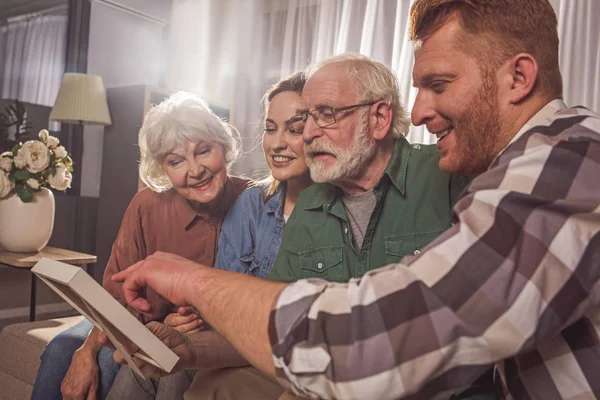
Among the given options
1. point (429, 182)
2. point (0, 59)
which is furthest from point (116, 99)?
point (429, 182)

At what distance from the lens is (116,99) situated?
354 centimetres

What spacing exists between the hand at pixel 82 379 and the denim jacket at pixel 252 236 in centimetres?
46

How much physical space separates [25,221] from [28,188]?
0.49 ft

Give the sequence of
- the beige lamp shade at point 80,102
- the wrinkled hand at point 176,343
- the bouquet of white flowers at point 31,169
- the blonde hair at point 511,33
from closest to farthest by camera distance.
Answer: the blonde hair at point 511,33 < the wrinkled hand at point 176,343 < the bouquet of white flowers at point 31,169 < the beige lamp shade at point 80,102

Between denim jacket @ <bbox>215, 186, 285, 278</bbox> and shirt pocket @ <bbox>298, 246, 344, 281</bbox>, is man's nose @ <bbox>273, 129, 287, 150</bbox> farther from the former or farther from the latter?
shirt pocket @ <bbox>298, 246, 344, 281</bbox>

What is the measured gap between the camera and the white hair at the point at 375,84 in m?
1.53

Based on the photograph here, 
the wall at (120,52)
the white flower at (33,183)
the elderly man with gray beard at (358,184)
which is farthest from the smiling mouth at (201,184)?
the wall at (120,52)

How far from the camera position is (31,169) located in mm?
2412

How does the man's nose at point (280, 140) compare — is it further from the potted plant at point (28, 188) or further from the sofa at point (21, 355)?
the potted plant at point (28, 188)

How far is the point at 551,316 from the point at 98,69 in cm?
371

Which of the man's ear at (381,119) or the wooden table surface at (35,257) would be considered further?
the wooden table surface at (35,257)

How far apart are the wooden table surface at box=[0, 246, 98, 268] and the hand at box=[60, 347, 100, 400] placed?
854 millimetres

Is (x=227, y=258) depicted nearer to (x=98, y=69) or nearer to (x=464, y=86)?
(x=464, y=86)

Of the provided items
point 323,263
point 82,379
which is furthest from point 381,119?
point 82,379
